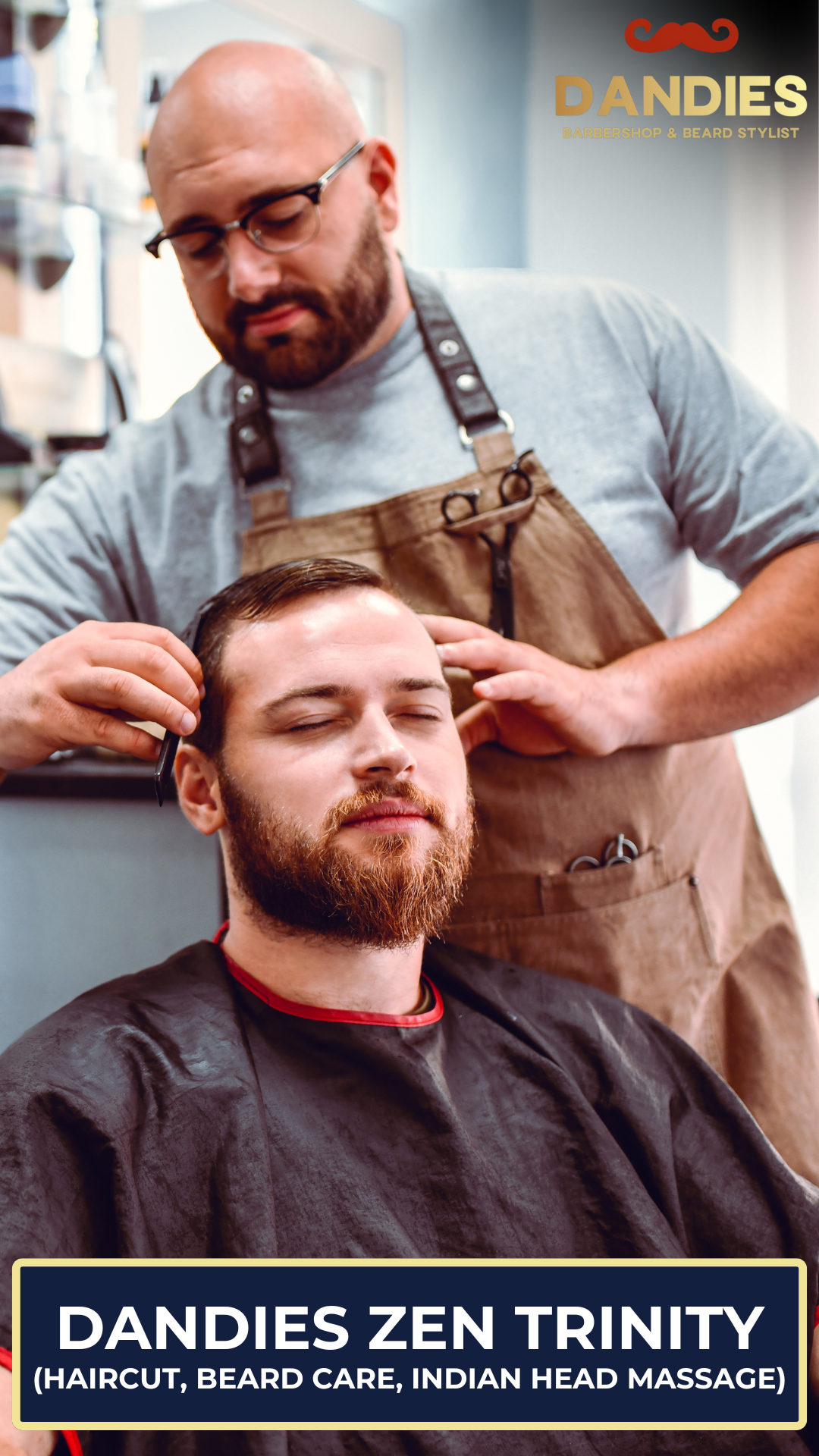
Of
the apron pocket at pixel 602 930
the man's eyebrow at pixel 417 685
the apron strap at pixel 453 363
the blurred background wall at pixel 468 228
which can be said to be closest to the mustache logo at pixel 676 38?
the blurred background wall at pixel 468 228

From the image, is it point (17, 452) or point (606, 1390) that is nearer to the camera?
point (606, 1390)

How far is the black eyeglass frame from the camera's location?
1.58 metres

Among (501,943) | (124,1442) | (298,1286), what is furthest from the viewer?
(501,943)

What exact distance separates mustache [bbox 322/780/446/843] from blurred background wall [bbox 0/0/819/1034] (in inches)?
15.7

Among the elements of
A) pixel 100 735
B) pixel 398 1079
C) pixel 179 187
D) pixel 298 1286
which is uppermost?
→ pixel 179 187

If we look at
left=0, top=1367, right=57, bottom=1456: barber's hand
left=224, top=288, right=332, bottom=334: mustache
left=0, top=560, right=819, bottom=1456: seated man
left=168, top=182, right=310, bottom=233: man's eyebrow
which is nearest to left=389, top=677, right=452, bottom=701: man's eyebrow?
left=0, top=560, right=819, bottom=1456: seated man

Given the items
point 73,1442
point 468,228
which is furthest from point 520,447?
point 468,228

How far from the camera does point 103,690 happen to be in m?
1.33

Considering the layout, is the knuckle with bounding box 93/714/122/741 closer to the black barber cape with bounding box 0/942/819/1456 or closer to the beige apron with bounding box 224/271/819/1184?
the black barber cape with bounding box 0/942/819/1456

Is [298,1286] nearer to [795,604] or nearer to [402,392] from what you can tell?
[795,604]

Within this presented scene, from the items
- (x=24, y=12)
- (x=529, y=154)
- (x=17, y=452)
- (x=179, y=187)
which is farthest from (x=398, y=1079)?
(x=24, y=12)

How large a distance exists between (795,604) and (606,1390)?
3.42ft

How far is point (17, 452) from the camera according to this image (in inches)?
118

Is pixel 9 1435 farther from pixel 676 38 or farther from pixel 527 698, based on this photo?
pixel 676 38
